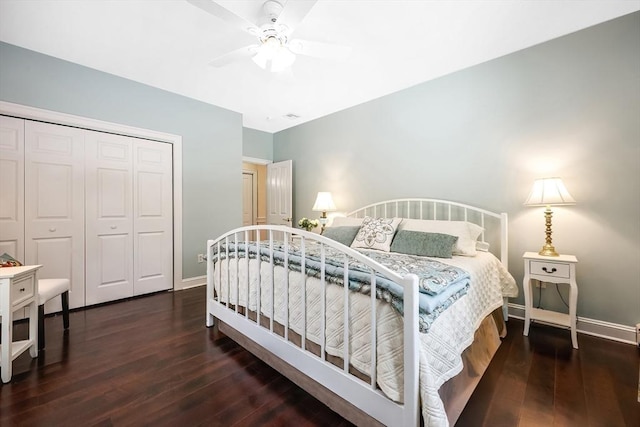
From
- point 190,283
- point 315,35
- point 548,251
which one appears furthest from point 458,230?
point 190,283

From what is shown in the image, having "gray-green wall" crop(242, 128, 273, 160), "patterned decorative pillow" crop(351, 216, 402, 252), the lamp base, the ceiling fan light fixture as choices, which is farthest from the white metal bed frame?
"gray-green wall" crop(242, 128, 273, 160)

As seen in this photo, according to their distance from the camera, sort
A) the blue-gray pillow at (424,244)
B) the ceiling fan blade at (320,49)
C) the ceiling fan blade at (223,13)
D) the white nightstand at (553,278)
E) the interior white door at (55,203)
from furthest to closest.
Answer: the interior white door at (55,203) → the blue-gray pillow at (424,244) → the white nightstand at (553,278) → the ceiling fan blade at (320,49) → the ceiling fan blade at (223,13)

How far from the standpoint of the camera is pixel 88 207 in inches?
116

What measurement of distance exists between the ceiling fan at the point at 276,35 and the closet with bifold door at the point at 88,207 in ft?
6.17

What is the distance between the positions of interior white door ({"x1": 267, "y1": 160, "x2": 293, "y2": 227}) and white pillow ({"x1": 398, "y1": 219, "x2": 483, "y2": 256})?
2.52 meters

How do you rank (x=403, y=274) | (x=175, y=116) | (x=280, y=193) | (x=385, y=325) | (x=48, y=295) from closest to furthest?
(x=385, y=325), (x=403, y=274), (x=48, y=295), (x=175, y=116), (x=280, y=193)

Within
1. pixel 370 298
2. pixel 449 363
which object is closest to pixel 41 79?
pixel 370 298

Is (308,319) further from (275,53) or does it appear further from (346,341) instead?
(275,53)

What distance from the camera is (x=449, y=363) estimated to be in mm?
1271

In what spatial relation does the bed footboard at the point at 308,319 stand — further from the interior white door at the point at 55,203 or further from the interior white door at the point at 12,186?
A: the interior white door at the point at 12,186

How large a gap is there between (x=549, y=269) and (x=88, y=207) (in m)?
4.53

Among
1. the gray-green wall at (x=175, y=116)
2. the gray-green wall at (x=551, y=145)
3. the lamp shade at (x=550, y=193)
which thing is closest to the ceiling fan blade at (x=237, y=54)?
the gray-green wall at (x=175, y=116)

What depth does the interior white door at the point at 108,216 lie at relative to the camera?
2.96 m

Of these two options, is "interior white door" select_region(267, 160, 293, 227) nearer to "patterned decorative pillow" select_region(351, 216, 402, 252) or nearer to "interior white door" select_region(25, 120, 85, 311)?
"patterned decorative pillow" select_region(351, 216, 402, 252)
